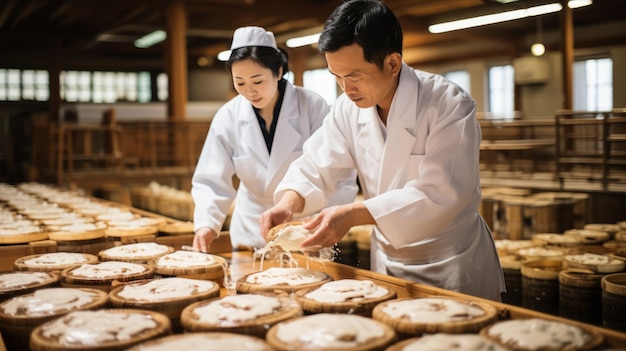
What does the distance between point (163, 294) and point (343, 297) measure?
47 centimetres

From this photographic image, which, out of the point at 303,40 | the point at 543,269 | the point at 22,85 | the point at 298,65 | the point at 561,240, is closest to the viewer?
the point at 543,269

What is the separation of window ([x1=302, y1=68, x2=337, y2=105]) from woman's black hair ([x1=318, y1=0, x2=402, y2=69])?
53.3ft

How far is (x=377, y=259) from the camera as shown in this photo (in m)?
2.32

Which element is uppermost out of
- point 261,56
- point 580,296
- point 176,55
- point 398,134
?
point 176,55

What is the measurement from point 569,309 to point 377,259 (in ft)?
3.88

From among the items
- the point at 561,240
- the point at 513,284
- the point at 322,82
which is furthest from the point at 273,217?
the point at 322,82

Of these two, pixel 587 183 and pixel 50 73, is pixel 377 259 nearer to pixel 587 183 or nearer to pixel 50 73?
pixel 587 183

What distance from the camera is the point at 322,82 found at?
18891 millimetres

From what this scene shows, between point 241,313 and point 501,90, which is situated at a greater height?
point 501,90

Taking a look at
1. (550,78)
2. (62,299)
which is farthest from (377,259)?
(550,78)

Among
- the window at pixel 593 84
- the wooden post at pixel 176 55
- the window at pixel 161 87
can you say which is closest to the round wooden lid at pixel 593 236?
the window at pixel 593 84

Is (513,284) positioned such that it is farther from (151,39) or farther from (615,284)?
(151,39)

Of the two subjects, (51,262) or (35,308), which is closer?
(35,308)

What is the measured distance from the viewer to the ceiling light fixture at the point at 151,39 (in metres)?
15.7
